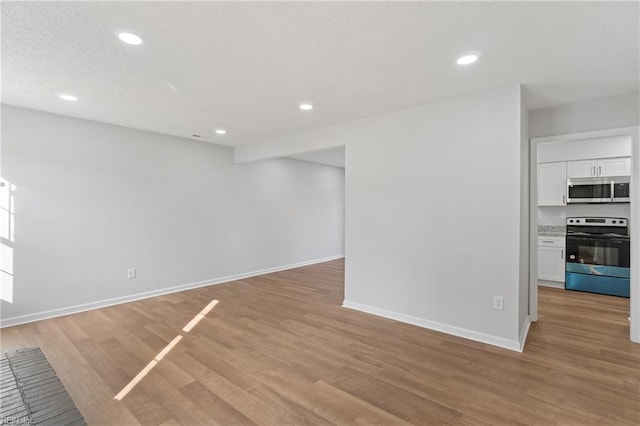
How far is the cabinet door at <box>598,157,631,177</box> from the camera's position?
4602 mm

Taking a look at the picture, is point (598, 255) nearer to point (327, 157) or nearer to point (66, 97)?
point (327, 157)

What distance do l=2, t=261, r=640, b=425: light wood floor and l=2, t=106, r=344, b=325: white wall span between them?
0.59 meters

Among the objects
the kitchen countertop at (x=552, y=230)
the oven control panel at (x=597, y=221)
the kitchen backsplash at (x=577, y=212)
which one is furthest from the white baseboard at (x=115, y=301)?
the oven control panel at (x=597, y=221)

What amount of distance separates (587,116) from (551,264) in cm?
292

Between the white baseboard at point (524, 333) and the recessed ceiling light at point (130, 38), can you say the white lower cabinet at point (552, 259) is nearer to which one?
the white baseboard at point (524, 333)

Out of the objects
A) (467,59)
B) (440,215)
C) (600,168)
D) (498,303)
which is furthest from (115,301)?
(600,168)

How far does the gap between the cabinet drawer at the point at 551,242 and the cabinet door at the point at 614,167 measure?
3.90 ft

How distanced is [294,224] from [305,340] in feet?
13.5

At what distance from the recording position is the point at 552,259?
521 centimetres

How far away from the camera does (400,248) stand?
368 centimetres

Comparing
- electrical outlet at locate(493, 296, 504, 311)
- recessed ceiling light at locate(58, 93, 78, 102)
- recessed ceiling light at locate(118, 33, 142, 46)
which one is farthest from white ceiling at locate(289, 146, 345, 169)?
recessed ceiling light at locate(118, 33, 142, 46)

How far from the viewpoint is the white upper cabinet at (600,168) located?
462 centimetres

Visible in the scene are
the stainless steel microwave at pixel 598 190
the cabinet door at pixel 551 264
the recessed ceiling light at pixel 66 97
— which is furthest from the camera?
the cabinet door at pixel 551 264

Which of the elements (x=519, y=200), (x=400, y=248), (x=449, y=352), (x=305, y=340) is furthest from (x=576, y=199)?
(x=305, y=340)
